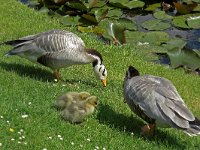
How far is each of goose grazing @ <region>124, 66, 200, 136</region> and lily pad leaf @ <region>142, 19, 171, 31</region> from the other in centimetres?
626

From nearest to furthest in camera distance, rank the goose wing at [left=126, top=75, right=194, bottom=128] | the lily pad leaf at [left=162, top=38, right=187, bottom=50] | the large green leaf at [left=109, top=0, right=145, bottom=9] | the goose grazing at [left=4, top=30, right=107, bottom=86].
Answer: the goose wing at [left=126, top=75, right=194, bottom=128] → the goose grazing at [left=4, top=30, right=107, bottom=86] → the lily pad leaf at [left=162, top=38, right=187, bottom=50] → the large green leaf at [left=109, top=0, right=145, bottom=9]

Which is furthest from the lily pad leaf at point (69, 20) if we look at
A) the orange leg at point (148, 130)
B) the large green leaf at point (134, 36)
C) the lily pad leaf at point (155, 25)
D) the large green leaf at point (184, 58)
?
the orange leg at point (148, 130)

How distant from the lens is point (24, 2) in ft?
55.8

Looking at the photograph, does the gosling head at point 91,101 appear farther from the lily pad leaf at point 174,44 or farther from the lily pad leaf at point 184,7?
the lily pad leaf at point 184,7

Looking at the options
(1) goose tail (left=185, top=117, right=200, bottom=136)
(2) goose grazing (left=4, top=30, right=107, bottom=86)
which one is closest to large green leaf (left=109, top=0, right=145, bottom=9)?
(2) goose grazing (left=4, top=30, right=107, bottom=86)

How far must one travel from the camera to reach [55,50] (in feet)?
31.5

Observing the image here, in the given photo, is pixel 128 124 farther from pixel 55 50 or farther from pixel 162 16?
pixel 162 16

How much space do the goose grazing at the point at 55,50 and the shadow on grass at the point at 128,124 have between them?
1182 millimetres

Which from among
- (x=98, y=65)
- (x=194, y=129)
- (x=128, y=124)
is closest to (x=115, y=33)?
(x=98, y=65)

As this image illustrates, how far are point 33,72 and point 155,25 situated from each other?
5.54m

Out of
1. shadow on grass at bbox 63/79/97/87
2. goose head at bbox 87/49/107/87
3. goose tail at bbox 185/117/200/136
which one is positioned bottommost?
shadow on grass at bbox 63/79/97/87

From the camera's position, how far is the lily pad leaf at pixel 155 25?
574 inches

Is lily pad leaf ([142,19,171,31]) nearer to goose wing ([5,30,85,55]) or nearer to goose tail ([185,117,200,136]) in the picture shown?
goose wing ([5,30,85,55])

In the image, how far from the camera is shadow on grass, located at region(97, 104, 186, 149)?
8.05 meters
